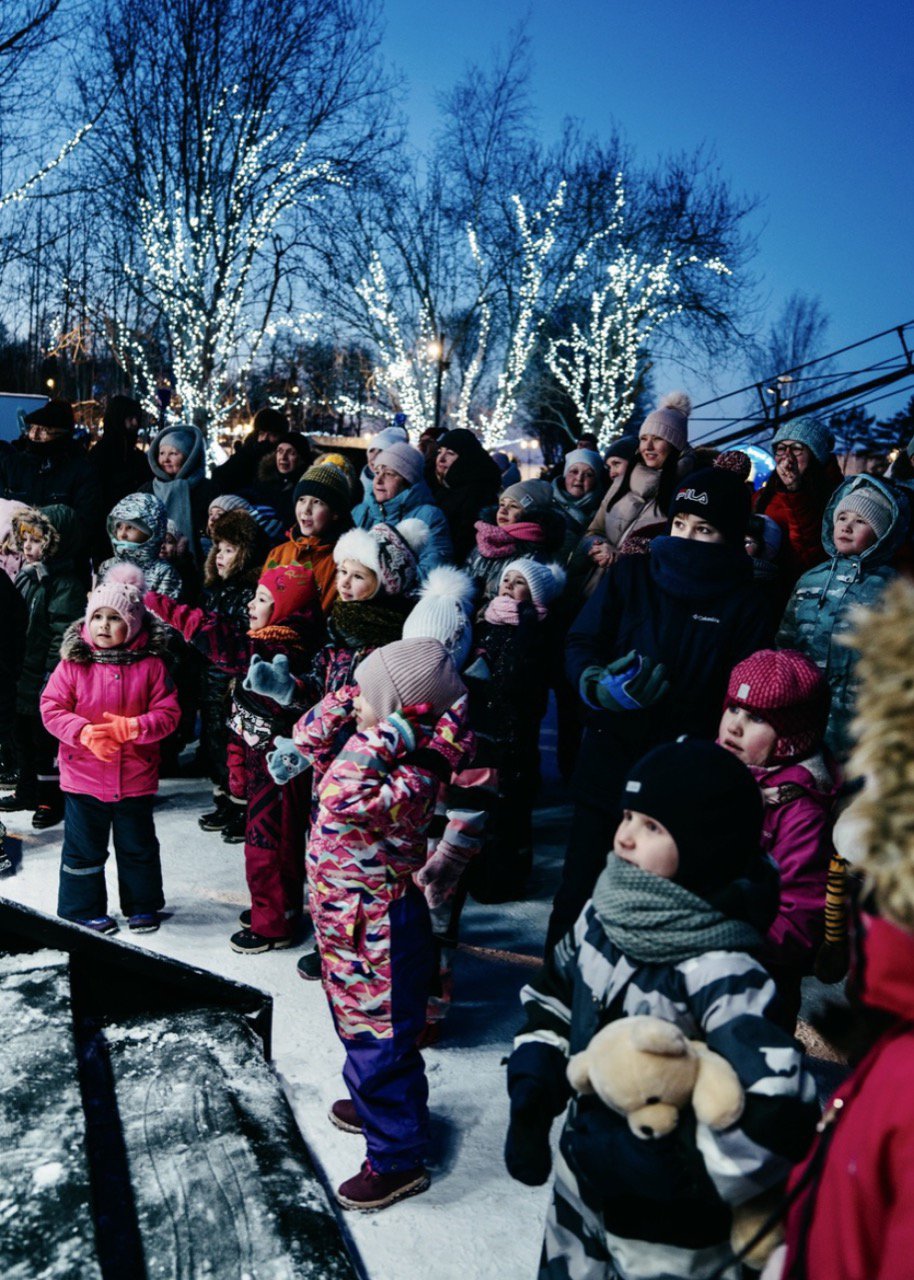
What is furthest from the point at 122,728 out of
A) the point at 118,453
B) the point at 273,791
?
the point at 118,453

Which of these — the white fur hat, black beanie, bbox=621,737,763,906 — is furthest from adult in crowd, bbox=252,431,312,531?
black beanie, bbox=621,737,763,906

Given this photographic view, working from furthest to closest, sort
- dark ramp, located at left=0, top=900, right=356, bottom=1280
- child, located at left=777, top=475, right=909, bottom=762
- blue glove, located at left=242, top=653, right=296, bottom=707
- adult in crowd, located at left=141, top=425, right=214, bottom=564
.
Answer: adult in crowd, located at left=141, top=425, right=214, bottom=564, child, located at left=777, top=475, right=909, bottom=762, blue glove, located at left=242, top=653, right=296, bottom=707, dark ramp, located at left=0, top=900, right=356, bottom=1280

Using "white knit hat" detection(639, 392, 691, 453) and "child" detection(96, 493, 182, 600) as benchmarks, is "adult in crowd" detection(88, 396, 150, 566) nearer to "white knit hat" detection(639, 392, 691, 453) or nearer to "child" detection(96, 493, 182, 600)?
"child" detection(96, 493, 182, 600)

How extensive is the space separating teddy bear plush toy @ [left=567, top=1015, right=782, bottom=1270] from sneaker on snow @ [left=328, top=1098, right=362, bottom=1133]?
68.6 inches

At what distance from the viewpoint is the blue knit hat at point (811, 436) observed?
223 inches

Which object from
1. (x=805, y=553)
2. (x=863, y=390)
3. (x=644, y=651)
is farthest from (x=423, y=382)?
(x=644, y=651)

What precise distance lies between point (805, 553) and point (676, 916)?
4347mm

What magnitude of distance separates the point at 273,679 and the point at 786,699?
6.56ft

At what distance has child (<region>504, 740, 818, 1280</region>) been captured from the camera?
164 cm

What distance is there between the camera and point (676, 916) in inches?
71.7

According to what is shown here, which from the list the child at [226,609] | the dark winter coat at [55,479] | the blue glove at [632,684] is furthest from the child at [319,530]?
the dark winter coat at [55,479]

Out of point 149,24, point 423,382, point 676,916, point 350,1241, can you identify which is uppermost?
point 149,24

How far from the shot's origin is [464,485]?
7352 mm

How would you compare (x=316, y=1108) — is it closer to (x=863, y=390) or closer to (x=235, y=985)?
(x=235, y=985)
